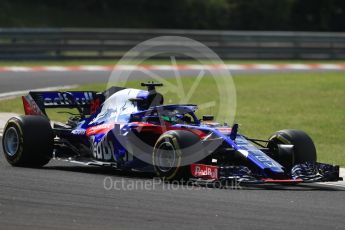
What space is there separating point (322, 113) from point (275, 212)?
41.1 ft

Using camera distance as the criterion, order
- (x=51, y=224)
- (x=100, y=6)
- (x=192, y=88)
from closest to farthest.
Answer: (x=51, y=224) → (x=192, y=88) → (x=100, y=6)

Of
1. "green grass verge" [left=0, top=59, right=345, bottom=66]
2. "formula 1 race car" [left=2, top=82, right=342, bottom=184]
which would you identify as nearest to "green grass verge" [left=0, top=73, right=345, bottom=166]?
"formula 1 race car" [left=2, top=82, right=342, bottom=184]

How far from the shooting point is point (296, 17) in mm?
48344

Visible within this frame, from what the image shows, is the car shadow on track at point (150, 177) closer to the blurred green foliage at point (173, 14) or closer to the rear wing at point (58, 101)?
the rear wing at point (58, 101)

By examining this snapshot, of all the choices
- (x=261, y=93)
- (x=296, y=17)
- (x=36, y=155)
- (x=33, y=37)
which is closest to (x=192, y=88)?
(x=261, y=93)

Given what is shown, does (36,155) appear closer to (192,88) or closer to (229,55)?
(192,88)

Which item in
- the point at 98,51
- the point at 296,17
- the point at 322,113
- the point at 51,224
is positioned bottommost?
the point at 51,224

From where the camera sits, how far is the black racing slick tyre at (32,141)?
13688 millimetres

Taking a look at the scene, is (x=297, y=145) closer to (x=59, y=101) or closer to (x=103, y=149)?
(x=103, y=149)

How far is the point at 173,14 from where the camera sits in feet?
147

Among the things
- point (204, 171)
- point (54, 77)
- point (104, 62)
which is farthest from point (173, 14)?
point (204, 171)

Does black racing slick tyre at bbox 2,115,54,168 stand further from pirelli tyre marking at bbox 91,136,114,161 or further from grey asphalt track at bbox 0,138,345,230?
pirelli tyre marking at bbox 91,136,114,161

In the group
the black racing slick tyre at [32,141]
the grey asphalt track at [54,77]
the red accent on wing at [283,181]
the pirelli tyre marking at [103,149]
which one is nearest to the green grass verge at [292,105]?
the grey asphalt track at [54,77]

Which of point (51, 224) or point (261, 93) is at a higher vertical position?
point (261, 93)
